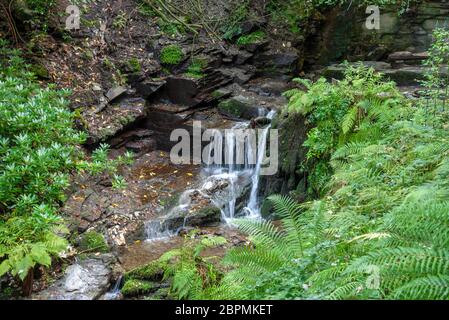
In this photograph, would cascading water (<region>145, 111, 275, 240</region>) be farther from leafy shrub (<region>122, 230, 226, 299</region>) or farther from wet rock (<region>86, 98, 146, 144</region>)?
leafy shrub (<region>122, 230, 226, 299</region>)

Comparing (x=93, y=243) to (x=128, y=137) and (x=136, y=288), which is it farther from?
(x=128, y=137)

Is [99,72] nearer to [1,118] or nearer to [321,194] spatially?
[1,118]

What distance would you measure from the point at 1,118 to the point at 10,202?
1.24 meters

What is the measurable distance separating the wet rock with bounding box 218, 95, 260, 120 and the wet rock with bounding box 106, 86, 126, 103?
273 centimetres

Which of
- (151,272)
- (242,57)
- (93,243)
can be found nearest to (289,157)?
(151,272)

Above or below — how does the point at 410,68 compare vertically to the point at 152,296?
above

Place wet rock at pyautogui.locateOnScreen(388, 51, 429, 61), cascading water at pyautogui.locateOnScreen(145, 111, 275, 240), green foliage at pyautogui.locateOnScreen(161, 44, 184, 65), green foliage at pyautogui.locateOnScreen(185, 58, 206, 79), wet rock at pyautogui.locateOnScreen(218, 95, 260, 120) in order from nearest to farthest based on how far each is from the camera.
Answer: cascading water at pyautogui.locateOnScreen(145, 111, 275, 240), wet rock at pyautogui.locateOnScreen(388, 51, 429, 61), wet rock at pyautogui.locateOnScreen(218, 95, 260, 120), green foliage at pyautogui.locateOnScreen(185, 58, 206, 79), green foliage at pyautogui.locateOnScreen(161, 44, 184, 65)

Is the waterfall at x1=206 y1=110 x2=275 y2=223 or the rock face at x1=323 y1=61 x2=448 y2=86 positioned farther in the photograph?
the rock face at x1=323 y1=61 x2=448 y2=86

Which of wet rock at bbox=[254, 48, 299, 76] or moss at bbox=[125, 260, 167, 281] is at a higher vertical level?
wet rock at bbox=[254, 48, 299, 76]

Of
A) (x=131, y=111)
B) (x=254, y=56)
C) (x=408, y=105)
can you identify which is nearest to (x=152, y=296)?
(x=408, y=105)

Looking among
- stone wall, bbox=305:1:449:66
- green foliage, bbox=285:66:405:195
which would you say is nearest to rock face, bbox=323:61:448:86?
stone wall, bbox=305:1:449:66

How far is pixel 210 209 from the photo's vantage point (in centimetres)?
888

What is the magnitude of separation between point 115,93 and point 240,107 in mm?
3423

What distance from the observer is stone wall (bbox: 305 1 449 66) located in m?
12.4
